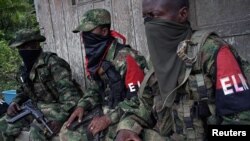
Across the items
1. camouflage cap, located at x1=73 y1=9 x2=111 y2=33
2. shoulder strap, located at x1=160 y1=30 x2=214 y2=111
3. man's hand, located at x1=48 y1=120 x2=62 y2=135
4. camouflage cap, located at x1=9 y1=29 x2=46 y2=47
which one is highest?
camouflage cap, located at x1=73 y1=9 x2=111 y2=33

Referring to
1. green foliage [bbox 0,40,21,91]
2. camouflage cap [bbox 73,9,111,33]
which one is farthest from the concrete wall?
green foliage [bbox 0,40,21,91]

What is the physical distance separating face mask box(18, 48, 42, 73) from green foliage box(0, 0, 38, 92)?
20.3ft

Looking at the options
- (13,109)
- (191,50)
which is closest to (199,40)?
(191,50)

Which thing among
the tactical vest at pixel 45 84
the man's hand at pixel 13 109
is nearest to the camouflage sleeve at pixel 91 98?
the tactical vest at pixel 45 84

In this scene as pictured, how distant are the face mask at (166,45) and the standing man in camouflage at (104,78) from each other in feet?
2.58

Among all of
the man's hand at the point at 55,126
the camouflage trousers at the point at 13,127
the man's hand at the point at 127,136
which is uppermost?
the man's hand at the point at 127,136

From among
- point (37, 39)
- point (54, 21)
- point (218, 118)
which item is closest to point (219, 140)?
point (218, 118)

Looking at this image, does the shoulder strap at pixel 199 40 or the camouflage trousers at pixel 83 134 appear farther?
the camouflage trousers at pixel 83 134

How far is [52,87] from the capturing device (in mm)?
4211

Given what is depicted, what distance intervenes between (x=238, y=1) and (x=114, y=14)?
1502 millimetres

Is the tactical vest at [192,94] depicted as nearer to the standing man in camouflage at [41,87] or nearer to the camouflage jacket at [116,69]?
the camouflage jacket at [116,69]

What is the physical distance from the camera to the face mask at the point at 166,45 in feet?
7.61

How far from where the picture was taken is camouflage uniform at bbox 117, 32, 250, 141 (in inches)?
87.7

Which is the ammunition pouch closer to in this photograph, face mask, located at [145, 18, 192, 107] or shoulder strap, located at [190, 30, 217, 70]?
face mask, located at [145, 18, 192, 107]
